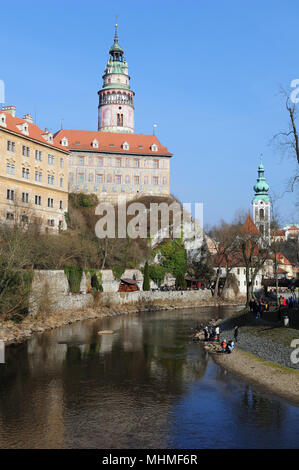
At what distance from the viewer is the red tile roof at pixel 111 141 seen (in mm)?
70438

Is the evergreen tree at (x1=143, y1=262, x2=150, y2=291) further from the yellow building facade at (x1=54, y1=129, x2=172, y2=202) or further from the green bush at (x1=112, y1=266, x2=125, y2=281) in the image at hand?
Answer: the yellow building facade at (x1=54, y1=129, x2=172, y2=202)

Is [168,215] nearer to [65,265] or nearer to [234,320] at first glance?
[65,265]

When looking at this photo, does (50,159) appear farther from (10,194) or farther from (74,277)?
(74,277)

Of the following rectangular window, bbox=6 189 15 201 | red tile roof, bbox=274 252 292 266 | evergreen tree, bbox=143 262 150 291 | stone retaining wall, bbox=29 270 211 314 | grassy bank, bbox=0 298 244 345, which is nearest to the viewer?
grassy bank, bbox=0 298 244 345

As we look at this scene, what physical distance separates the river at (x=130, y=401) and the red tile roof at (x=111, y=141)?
46187 mm

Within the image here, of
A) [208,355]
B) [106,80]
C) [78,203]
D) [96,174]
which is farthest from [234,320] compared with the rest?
[106,80]

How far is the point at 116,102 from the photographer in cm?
8006
